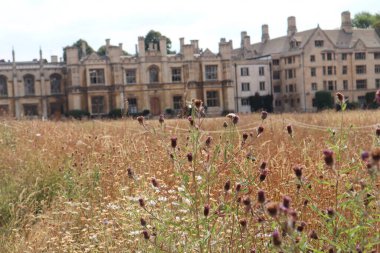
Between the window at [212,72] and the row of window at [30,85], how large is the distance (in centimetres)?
1492

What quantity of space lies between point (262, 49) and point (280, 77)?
237 inches

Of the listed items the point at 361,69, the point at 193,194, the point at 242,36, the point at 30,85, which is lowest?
the point at 193,194

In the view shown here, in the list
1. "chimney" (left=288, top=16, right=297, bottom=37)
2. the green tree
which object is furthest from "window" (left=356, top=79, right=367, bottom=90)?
"chimney" (left=288, top=16, right=297, bottom=37)

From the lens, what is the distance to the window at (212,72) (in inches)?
2217

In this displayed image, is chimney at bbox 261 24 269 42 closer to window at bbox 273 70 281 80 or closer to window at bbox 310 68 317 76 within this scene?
window at bbox 273 70 281 80

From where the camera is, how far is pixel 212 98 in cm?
5606

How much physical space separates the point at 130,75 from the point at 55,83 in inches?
306

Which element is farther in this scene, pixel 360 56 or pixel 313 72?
pixel 360 56

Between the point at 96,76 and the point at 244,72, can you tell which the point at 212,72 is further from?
the point at 96,76

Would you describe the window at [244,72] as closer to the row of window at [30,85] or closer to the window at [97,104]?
the window at [97,104]

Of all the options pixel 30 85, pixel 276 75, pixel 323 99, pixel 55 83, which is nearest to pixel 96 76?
pixel 55 83

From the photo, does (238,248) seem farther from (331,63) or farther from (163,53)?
(331,63)

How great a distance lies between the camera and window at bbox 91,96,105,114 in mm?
53344

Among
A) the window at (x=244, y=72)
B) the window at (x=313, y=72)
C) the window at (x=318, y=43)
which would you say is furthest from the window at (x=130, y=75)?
the window at (x=318, y=43)
